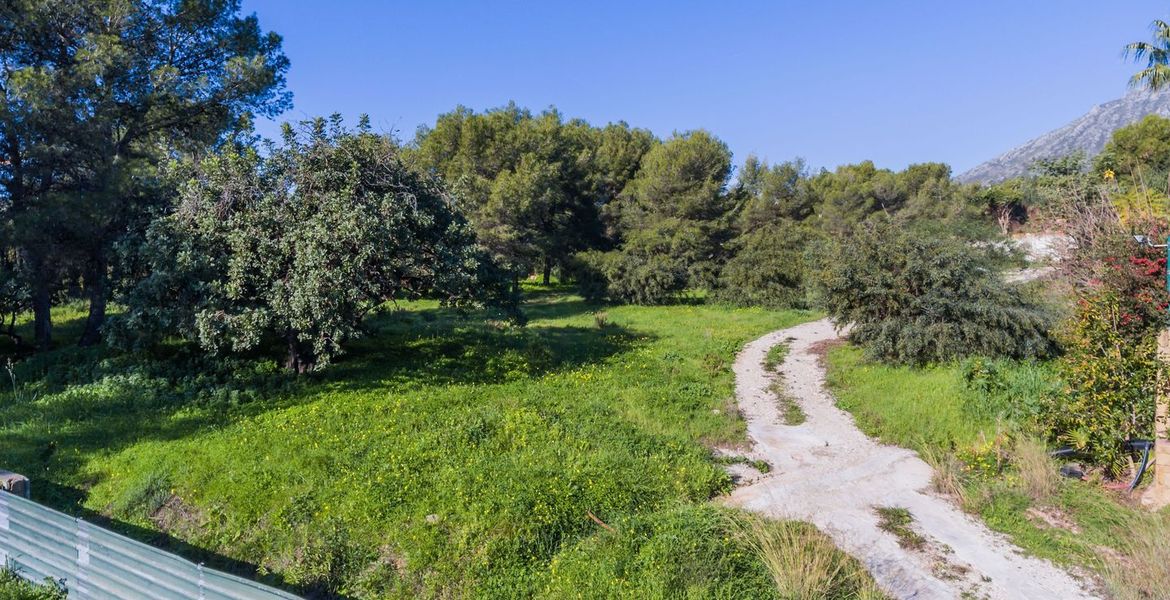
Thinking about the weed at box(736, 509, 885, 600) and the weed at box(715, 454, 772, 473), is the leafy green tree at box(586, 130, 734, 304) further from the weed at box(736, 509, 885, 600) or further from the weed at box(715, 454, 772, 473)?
the weed at box(736, 509, 885, 600)

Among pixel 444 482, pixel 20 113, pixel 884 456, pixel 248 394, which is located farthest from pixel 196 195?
pixel 884 456

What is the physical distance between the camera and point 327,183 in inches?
438

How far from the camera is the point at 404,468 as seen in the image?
300 inches

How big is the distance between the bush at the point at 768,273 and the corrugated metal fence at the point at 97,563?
81.0 ft

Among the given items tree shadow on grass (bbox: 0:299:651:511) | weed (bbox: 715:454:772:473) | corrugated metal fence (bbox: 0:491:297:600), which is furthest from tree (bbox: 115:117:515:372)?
weed (bbox: 715:454:772:473)

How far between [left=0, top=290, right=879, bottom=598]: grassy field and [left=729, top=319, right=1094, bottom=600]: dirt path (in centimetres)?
65

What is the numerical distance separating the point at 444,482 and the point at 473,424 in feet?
5.73

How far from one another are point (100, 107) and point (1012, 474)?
1682 cm

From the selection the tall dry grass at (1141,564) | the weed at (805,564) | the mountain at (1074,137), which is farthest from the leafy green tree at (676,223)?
the mountain at (1074,137)

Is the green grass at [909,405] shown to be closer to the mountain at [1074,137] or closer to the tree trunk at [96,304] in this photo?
the tree trunk at [96,304]

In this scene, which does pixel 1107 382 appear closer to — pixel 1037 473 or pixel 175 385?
pixel 1037 473

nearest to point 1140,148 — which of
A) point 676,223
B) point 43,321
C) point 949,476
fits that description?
point 676,223

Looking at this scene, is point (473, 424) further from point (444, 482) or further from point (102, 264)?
point (102, 264)

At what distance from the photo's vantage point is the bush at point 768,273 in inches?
1071
